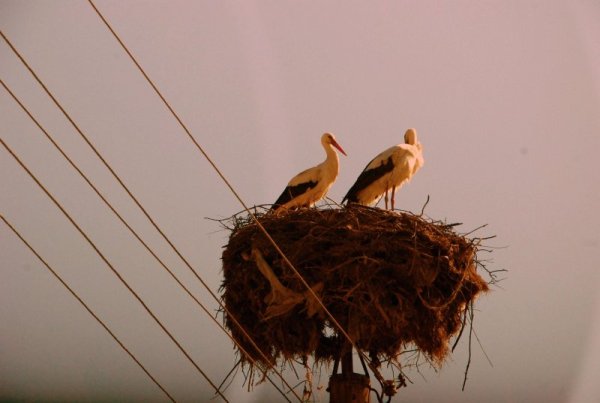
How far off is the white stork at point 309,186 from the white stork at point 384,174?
219 mm

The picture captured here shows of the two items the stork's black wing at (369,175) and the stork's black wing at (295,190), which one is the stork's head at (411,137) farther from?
the stork's black wing at (295,190)

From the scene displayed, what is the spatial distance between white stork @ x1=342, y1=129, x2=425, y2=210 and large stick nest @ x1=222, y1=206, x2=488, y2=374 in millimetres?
1168

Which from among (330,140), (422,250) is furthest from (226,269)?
(330,140)

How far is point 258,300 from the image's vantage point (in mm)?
6531

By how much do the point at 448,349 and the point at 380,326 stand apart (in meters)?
0.63

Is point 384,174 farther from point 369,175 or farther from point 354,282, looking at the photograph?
point 354,282

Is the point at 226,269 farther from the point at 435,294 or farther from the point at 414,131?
the point at 414,131

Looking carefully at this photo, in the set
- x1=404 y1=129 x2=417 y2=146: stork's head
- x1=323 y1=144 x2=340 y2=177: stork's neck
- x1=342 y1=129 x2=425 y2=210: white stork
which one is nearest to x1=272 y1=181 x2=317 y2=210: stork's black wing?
x1=323 y1=144 x2=340 y2=177: stork's neck

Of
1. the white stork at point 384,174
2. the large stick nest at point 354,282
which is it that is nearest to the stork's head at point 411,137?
the white stork at point 384,174

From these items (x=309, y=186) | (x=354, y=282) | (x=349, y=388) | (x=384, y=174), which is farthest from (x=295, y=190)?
(x=349, y=388)

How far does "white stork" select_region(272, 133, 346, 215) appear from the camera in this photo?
316 inches

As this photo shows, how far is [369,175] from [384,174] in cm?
12

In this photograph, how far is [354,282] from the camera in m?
6.20

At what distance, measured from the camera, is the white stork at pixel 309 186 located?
8.04 meters
